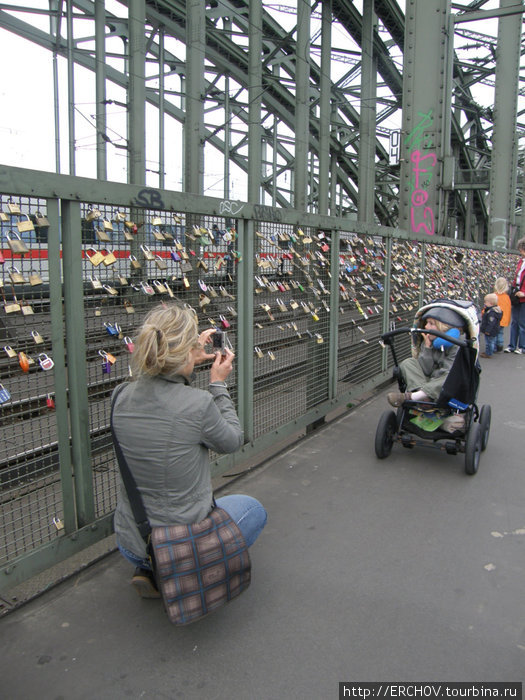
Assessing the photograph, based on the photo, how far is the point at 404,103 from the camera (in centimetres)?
1064

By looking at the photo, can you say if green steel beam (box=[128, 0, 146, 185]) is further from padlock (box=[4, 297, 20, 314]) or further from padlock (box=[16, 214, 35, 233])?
padlock (box=[4, 297, 20, 314])

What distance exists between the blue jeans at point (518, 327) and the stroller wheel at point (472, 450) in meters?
5.93

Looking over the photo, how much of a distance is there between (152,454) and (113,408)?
28 cm

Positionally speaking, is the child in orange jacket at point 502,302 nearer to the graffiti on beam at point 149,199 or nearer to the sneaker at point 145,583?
the graffiti on beam at point 149,199

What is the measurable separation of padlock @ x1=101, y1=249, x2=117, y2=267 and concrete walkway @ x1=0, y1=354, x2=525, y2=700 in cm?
163

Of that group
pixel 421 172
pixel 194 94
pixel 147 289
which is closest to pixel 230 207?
pixel 147 289

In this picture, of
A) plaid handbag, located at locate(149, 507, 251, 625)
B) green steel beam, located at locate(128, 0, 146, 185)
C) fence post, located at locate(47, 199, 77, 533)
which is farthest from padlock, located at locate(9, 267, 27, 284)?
green steel beam, located at locate(128, 0, 146, 185)

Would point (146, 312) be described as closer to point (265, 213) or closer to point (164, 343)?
point (164, 343)

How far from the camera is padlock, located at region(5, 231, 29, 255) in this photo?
2318mm

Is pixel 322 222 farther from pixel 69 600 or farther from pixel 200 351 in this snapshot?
pixel 69 600

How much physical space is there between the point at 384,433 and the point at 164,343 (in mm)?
2764

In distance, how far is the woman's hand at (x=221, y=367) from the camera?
2572mm

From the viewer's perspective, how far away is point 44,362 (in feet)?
8.29

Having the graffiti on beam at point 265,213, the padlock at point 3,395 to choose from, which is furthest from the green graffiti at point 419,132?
the padlock at point 3,395
